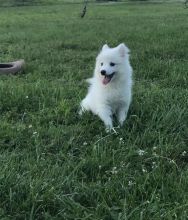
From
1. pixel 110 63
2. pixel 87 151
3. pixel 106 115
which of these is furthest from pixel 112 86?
pixel 87 151

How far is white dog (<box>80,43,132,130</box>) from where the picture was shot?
19.6 feet

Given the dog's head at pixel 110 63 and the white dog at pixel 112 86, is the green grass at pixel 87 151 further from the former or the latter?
the dog's head at pixel 110 63

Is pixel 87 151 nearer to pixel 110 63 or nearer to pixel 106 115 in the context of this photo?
pixel 106 115

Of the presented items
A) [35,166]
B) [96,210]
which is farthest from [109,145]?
[96,210]

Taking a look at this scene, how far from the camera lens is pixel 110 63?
600cm

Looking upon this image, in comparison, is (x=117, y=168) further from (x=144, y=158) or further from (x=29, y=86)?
(x=29, y=86)

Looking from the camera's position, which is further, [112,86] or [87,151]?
[112,86]

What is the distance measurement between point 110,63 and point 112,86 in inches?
10.9

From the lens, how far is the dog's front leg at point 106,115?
5668mm

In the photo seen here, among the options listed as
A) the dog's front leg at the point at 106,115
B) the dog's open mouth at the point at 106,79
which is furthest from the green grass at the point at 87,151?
the dog's open mouth at the point at 106,79

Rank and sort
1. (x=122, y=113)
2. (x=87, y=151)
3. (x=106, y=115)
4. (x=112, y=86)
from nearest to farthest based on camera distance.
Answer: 1. (x=87, y=151)
2. (x=106, y=115)
3. (x=122, y=113)
4. (x=112, y=86)

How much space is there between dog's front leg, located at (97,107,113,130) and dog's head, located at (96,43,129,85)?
1.05ft

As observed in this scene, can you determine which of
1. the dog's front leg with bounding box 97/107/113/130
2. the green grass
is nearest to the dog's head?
the dog's front leg with bounding box 97/107/113/130

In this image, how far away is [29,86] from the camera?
7.06m
